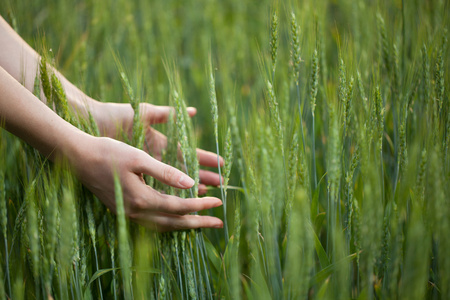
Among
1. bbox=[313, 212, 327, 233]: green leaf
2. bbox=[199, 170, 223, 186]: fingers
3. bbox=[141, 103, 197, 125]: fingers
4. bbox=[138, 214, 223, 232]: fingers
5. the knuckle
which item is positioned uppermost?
bbox=[141, 103, 197, 125]: fingers

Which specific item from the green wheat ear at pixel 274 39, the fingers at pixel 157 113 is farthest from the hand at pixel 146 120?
the green wheat ear at pixel 274 39

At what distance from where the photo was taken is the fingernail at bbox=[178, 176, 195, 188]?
2.57 feet

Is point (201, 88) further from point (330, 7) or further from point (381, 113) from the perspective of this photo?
point (330, 7)

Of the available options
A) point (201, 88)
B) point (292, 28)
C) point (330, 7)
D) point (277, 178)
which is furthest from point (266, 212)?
point (330, 7)

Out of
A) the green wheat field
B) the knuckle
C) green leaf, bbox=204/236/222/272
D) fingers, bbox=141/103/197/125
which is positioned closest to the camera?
the green wheat field

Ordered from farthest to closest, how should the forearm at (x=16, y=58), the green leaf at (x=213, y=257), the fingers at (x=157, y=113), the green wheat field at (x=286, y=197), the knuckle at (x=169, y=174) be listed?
1. the fingers at (x=157, y=113)
2. the forearm at (x=16, y=58)
3. the green leaf at (x=213, y=257)
4. the knuckle at (x=169, y=174)
5. the green wheat field at (x=286, y=197)

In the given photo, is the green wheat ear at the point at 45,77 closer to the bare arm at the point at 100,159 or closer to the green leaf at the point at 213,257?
the bare arm at the point at 100,159

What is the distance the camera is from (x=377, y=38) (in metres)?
1.09

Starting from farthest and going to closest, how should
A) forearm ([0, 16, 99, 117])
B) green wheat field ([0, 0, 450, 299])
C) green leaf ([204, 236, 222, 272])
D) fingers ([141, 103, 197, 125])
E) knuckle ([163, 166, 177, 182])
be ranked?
fingers ([141, 103, 197, 125]) → forearm ([0, 16, 99, 117]) → green leaf ([204, 236, 222, 272]) → knuckle ([163, 166, 177, 182]) → green wheat field ([0, 0, 450, 299])

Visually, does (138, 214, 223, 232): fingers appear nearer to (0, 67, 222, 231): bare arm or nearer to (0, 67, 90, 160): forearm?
(0, 67, 222, 231): bare arm

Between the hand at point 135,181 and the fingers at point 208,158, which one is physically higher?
the fingers at point 208,158

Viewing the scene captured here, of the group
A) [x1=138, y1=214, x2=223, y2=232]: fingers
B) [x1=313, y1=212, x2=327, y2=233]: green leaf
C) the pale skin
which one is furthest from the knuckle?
[x1=313, y1=212, x2=327, y2=233]: green leaf

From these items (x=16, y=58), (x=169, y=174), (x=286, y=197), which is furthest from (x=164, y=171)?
(x=16, y=58)

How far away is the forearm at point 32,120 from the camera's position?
30.8 inches
